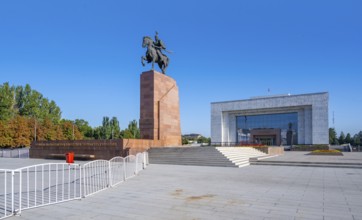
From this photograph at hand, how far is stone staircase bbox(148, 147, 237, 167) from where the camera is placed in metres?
14.9

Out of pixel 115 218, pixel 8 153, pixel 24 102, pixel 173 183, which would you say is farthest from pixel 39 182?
pixel 24 102

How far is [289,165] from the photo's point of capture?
14.8m

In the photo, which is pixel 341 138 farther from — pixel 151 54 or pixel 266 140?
pixel 151 54

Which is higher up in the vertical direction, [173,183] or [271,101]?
[271,101]

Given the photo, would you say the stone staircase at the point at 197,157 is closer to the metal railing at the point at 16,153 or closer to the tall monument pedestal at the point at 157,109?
the tall monument pedestal at the point at 157,109

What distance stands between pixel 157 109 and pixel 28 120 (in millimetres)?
29433

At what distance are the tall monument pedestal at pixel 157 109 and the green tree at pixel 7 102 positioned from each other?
30372 mm

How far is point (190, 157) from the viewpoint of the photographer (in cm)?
1603

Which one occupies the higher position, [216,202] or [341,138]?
[216,202]

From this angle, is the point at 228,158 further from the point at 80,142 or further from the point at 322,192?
the point at 80,142

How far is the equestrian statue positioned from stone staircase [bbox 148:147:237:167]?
6657mm

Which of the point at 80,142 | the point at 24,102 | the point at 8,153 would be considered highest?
the point at 24,102

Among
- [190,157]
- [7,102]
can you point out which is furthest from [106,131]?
[190,157]

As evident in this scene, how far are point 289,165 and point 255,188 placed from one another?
7.87 m
